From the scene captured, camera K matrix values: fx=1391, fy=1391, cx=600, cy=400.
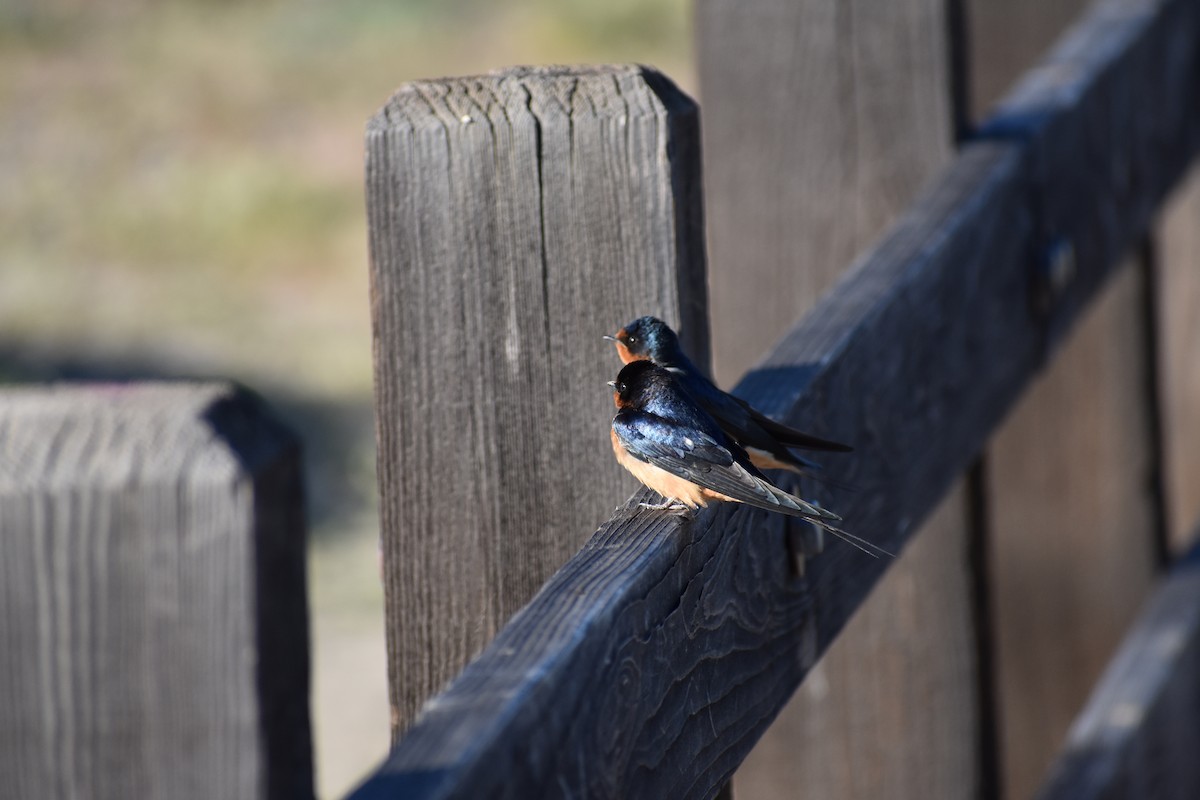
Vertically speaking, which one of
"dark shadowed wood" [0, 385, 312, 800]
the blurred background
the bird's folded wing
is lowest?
the blurred background

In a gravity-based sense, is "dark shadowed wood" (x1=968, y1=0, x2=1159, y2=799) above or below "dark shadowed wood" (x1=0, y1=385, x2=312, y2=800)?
below

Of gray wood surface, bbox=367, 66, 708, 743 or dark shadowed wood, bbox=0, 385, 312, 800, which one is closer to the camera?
dark shadowed wood, bbox=0, 385, 312, 800

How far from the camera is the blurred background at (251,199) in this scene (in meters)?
7.19

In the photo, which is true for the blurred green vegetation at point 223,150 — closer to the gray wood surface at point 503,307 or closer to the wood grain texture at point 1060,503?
the wood grain texture at point 1060,503

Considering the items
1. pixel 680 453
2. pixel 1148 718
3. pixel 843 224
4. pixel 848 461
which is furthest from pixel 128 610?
pixel 1148 718

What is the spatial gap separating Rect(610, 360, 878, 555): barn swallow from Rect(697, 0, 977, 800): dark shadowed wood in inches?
29.7

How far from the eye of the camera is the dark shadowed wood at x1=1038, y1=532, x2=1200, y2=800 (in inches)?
86.8

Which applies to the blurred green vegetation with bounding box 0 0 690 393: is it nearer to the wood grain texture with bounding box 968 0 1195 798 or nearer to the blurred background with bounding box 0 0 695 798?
the blurred background with bounding box 0 0 695 798

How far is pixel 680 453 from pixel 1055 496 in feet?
4.90

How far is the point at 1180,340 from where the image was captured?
2.89 m

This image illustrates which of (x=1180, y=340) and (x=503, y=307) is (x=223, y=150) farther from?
(x=503, y=307)

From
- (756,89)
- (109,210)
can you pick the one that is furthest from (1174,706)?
(109,210)

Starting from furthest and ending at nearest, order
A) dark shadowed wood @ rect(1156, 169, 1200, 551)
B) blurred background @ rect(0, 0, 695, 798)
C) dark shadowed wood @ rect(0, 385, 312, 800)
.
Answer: blurred background @ rect(0, 0, 695, 798) < dark shadowed wood @ rect(1156, 169, 1200, 551) < dark shadowed wood @ rect(0, 385, 312, 800)

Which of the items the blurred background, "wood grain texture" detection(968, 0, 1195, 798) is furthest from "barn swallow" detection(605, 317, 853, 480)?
the blurred background
